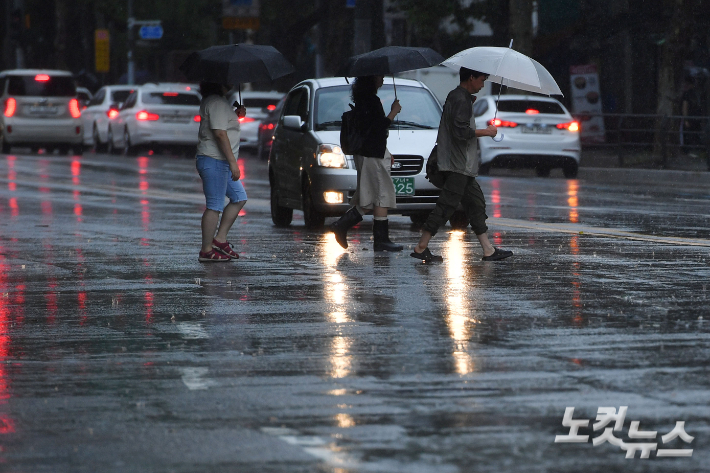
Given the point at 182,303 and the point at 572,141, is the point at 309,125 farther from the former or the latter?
the point at 572,141

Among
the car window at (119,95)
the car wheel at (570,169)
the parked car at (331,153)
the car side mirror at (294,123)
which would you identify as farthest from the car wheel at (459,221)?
the car window at (119,95)

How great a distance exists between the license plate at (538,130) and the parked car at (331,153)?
421 inches

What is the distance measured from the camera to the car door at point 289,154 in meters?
16.5

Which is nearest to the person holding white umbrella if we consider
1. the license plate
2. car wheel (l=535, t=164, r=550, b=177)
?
the license plate

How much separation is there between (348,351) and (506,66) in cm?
517

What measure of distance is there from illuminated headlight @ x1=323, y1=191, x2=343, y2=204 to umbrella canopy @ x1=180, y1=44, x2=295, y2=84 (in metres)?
2.63

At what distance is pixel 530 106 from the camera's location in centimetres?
2827

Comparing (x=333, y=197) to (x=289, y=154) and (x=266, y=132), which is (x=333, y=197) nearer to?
(x=289, y=154)

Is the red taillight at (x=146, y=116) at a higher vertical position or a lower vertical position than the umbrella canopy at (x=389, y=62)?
lower

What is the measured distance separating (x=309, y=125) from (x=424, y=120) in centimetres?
122

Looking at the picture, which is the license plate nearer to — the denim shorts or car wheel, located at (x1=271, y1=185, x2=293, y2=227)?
car wheel, located at (x1=271, y1=185, x2=293, y2=227)

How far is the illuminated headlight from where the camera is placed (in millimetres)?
15695

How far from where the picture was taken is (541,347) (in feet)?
25.8

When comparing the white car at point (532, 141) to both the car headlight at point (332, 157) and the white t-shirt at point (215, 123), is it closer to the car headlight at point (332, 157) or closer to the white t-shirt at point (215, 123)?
the car headlight at point (332, 157)
